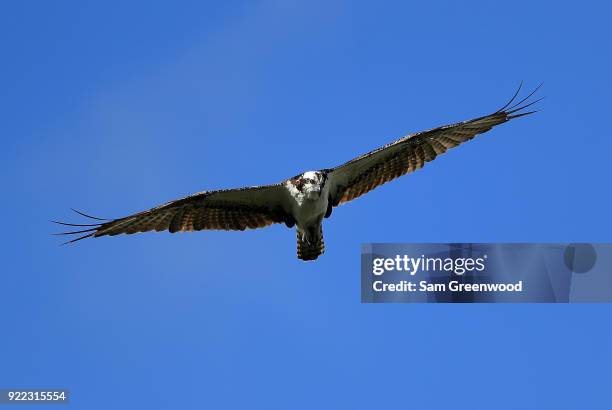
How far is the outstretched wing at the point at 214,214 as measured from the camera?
90.3 feet

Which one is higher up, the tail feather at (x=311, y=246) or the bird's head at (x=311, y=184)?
the bird's head at (x=311, y=184)

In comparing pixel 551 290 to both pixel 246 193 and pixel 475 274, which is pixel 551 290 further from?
pixel 246 193

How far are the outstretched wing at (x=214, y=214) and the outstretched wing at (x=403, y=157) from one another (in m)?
0.99

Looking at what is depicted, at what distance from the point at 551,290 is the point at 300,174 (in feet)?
15.1

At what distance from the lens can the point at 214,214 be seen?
91.8 feet

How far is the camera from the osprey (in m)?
27.4

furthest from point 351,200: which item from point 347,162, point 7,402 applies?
point 7,402

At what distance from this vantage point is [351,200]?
2798 centimetres

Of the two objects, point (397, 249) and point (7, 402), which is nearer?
point (7, 402)

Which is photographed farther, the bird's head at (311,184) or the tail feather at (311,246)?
the tail feather at (311,246)

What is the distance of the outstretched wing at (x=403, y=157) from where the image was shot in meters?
27.6

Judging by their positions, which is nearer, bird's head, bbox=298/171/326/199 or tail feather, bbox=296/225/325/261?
bird's head, bbox=298/171/326/199

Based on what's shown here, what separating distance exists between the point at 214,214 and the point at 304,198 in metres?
1.67

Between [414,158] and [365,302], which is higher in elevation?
[414,158]
